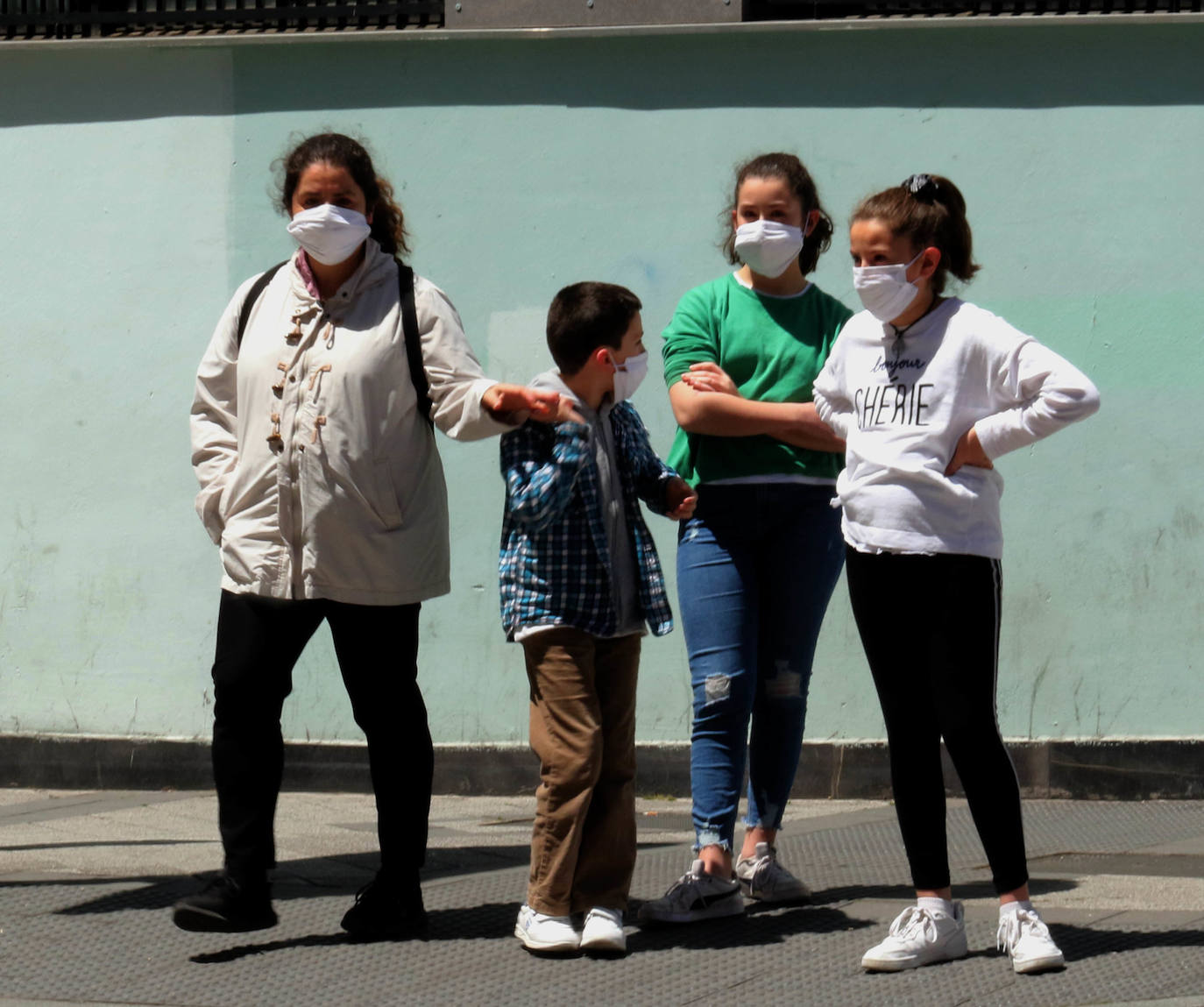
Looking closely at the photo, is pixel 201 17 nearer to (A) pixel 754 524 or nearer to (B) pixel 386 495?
(B) pixel 386 495

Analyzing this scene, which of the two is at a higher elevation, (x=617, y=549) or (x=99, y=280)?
(x=99, y=280)

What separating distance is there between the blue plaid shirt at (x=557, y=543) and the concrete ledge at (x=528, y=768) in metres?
2.39

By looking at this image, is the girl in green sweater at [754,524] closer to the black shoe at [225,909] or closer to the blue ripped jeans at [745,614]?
the blue ripped jeans at [745,614]

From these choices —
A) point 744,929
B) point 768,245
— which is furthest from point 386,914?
point 768,245

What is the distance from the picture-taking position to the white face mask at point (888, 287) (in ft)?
12.9

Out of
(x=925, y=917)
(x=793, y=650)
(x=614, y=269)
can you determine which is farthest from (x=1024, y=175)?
(x=925, y=917)

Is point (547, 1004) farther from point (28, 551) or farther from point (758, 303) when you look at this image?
point (28, 551)

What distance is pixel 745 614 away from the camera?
14.7 ft

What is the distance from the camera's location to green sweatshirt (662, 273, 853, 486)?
4484 millimetres

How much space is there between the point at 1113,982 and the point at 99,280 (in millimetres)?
4671

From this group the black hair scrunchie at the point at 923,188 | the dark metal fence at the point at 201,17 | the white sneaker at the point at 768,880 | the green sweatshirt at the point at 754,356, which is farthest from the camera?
the dark metal fence at the point at 201,17

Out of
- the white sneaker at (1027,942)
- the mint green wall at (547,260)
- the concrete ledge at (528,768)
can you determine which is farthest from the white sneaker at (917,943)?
the mint green wall at (547,260)

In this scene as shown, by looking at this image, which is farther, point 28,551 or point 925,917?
point 28,551

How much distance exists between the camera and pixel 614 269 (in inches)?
256
